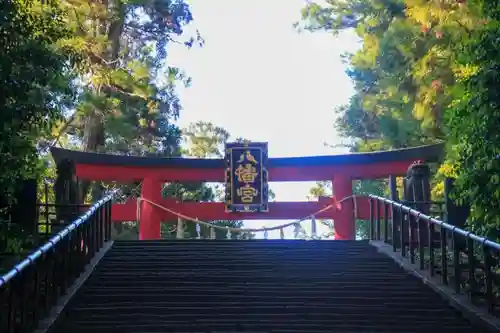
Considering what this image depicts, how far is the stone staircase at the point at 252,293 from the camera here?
5.94 m

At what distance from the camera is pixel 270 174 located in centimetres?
1562

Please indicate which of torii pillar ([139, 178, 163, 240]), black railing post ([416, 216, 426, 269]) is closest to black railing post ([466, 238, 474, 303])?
black railing post ([416, 216, 426, 269])

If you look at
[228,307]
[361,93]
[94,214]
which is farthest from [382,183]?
[228,307]

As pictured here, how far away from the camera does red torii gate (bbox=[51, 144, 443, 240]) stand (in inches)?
585

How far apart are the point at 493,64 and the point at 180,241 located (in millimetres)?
5162

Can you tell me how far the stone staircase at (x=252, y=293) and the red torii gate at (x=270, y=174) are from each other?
5553 millimetres

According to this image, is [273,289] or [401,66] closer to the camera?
[273,289]

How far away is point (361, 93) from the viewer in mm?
21547

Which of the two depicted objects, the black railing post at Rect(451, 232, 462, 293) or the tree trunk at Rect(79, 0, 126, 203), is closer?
the black railing post at Rect(451, 232, 462, 293)

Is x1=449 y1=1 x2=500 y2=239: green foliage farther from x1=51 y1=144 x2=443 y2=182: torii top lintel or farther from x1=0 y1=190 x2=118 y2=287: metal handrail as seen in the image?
x1=51 y1=144 x2=443 y2=182: torii top lintel

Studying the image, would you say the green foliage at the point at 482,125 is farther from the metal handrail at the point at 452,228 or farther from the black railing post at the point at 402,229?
the black railing post at the point at 402,229

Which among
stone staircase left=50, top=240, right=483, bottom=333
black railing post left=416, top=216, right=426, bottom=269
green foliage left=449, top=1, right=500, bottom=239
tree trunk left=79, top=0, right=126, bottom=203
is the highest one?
tree trunk left=79, top=0, right=126, bottom=203

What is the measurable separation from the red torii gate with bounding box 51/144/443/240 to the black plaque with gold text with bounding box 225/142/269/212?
0.38m

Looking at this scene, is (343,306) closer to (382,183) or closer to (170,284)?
(170,284)
